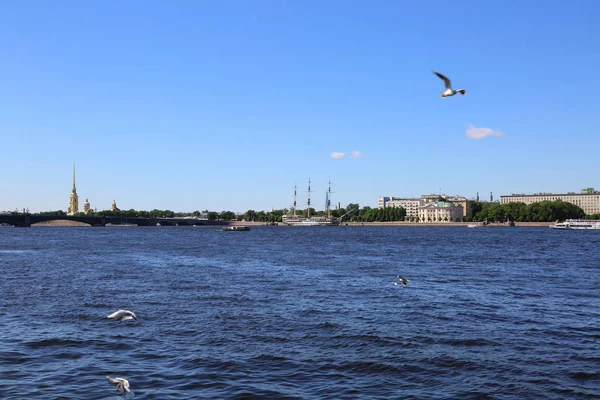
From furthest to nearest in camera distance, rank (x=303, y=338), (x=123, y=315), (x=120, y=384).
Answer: (x=123, y=315) → (x=303, y=338) → (x=120, y=384)

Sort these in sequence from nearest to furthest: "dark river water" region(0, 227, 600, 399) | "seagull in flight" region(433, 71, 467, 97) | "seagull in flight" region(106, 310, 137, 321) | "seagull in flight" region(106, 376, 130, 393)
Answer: "seagull in flight" region(106, 376, 130, 393) → "dark river water" region(0, 227, 600, 399) → "seagull in flight" region(433, 71, 467, 97) → "seagull in flight" region(106, 310, 137, 321)

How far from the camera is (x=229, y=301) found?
25.0 m

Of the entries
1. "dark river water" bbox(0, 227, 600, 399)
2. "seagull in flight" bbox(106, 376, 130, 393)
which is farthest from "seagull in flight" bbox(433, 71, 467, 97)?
"seagull in flight" bbox(106, 376, 130, 393)

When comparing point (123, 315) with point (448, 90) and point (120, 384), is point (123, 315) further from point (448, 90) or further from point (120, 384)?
point (448, 90)

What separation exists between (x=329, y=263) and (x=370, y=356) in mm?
30442

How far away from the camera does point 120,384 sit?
40.9ft

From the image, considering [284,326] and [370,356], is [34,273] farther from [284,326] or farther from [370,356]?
[370,356]

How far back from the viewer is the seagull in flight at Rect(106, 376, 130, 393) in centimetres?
1238

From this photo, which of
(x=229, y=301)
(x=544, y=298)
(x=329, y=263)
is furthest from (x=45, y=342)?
(x=329, y=263)

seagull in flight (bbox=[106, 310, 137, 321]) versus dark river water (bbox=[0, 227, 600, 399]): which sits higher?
seagull in flight (bbox=[106, 310, 137, 321])

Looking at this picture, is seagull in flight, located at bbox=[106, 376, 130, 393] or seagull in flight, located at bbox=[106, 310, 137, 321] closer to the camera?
seagull in flight, located at bbox=[106, 376, 130, 393]

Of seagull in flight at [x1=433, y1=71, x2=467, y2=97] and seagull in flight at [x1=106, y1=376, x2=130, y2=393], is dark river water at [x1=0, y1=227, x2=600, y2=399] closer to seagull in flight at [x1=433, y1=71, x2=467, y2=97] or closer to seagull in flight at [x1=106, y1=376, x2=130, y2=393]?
seagull in flight at [x1=106, y1=376, x2=130, y2=393]

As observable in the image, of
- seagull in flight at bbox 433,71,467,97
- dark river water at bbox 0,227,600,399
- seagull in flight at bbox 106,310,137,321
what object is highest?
seagull in flight at bbox 433,71,467,97

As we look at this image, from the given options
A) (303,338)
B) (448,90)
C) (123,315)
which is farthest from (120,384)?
(448,90)
